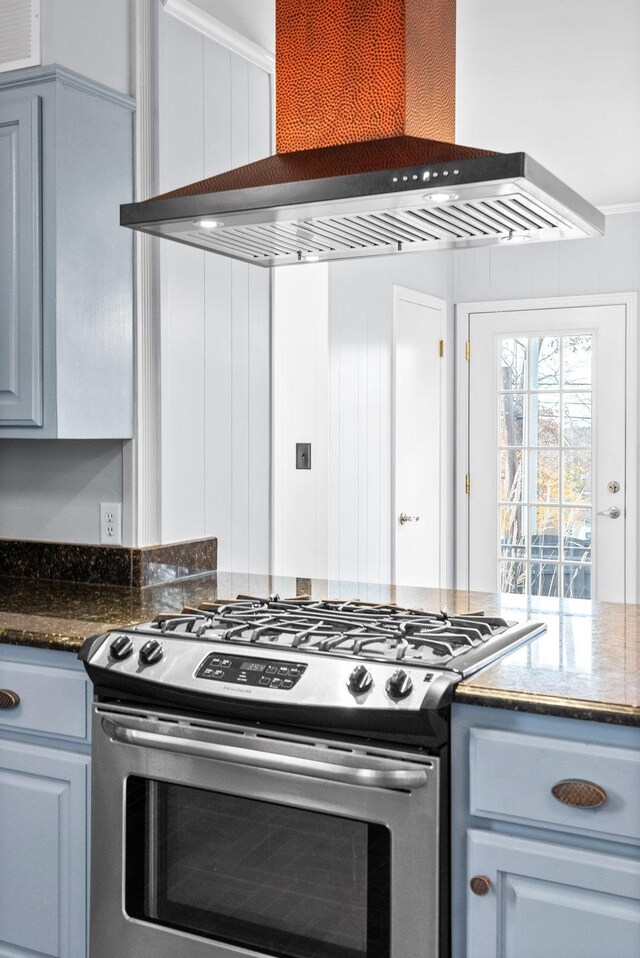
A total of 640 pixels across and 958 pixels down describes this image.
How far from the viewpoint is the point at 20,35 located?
2.44 m

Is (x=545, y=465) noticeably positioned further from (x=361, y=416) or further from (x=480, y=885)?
(x=480, y=885)

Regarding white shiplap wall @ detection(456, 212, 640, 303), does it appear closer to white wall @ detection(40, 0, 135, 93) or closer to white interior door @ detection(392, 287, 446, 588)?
white interior door @ detection(392, 287, 446, 588)

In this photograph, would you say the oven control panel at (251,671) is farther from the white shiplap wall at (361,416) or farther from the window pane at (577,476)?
the window pane at (577,476)

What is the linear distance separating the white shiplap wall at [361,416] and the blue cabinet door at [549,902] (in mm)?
2503

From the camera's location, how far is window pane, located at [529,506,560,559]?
5297 mm

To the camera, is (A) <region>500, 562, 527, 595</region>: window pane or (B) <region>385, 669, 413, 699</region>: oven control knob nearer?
(B) <region>385, 669, 413, 699</region>: oven control knob

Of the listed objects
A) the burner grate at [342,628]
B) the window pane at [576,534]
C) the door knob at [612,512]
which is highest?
the door knob at [612,512]

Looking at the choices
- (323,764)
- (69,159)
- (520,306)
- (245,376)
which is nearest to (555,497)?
(520,306)

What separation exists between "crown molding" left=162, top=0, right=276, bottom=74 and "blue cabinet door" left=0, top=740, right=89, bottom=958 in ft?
6.35

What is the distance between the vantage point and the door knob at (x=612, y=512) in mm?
5133

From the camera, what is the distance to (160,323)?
2678 mm

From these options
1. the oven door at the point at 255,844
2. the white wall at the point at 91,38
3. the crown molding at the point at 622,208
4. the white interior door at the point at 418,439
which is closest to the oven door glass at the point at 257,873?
the oven door at the point at 255,844

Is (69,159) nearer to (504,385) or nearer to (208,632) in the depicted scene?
(208,632)

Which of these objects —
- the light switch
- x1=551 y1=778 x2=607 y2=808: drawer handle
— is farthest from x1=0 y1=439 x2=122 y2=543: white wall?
x1=551 y1=778 x2=607 y2=808: drawer handle
